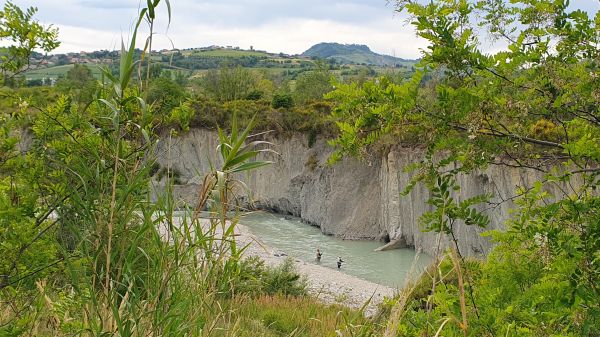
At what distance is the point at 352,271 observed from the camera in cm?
2061

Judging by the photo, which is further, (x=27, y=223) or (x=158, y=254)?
(x=27, y=223)

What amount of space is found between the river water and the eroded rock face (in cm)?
74

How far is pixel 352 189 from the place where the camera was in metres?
28.1

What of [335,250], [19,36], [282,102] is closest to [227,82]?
[282,102]

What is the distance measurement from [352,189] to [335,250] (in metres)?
4.52

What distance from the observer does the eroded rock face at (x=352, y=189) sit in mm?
19062

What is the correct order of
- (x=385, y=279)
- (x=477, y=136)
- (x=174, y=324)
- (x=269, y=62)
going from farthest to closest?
(x=269, y=62) < (x=385, y=279) < (x=477, y=136) < (x=174, y=324)

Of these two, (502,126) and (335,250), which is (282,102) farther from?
(502,126)

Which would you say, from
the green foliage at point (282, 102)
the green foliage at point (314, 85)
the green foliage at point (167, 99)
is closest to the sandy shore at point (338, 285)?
the green foliage at point (167, 99)

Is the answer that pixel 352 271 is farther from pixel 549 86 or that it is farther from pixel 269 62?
pixel 269 62

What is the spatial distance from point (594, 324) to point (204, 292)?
1.75 meters

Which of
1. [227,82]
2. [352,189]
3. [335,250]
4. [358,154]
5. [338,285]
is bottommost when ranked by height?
[335,250]

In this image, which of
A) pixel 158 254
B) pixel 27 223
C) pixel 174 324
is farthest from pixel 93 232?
pixel 27 223

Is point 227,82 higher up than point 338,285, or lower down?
higher up
